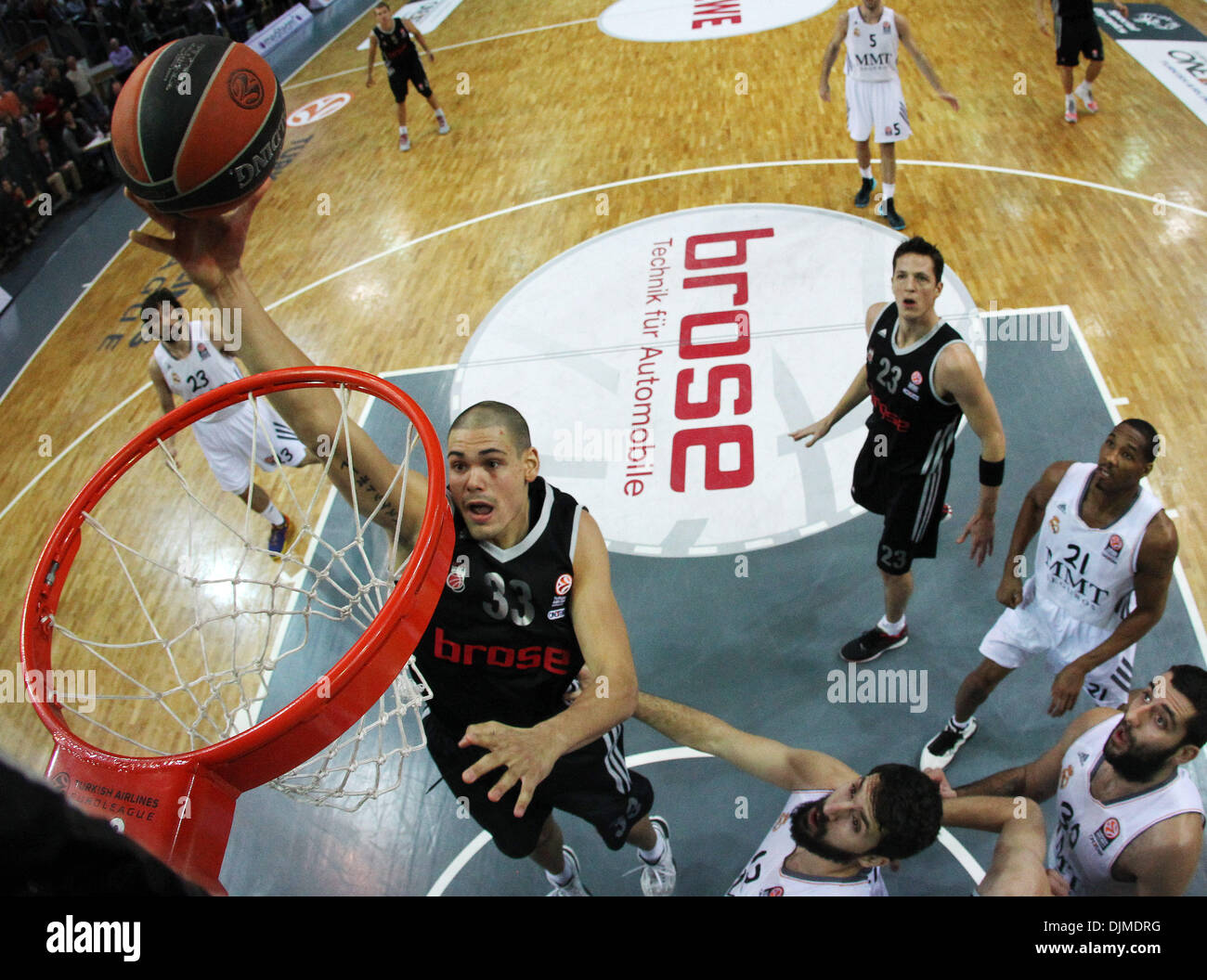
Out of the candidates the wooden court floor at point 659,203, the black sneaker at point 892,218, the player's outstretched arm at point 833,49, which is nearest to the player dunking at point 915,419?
the wooden court floor at point 659,203

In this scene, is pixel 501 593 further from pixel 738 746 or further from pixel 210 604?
pixel 210 604

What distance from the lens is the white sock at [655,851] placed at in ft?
12.3

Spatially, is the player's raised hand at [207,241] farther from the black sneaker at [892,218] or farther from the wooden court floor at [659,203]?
the black sneaker at [892,218]

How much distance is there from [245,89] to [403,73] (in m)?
8.33

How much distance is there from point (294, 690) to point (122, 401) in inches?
167

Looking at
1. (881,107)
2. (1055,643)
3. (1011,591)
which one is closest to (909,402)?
(1011,591)

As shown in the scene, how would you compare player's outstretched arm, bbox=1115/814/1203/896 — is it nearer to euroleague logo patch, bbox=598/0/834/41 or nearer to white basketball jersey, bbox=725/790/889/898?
white basketball jersey, bbox=725/790/889/898

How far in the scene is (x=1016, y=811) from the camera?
3.11m

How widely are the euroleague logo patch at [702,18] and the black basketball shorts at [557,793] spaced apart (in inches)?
458

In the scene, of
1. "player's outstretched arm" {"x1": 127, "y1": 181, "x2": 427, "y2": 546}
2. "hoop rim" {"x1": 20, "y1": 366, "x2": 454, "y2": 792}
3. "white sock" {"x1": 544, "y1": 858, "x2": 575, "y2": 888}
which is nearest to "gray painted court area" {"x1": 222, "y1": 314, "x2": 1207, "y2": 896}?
"white sock" {"x1": 544, "y1": 858, "x2": 575, "y2": 888}

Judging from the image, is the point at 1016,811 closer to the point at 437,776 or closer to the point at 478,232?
the point at 437,776

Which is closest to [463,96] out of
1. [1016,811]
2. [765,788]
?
[765,788]
